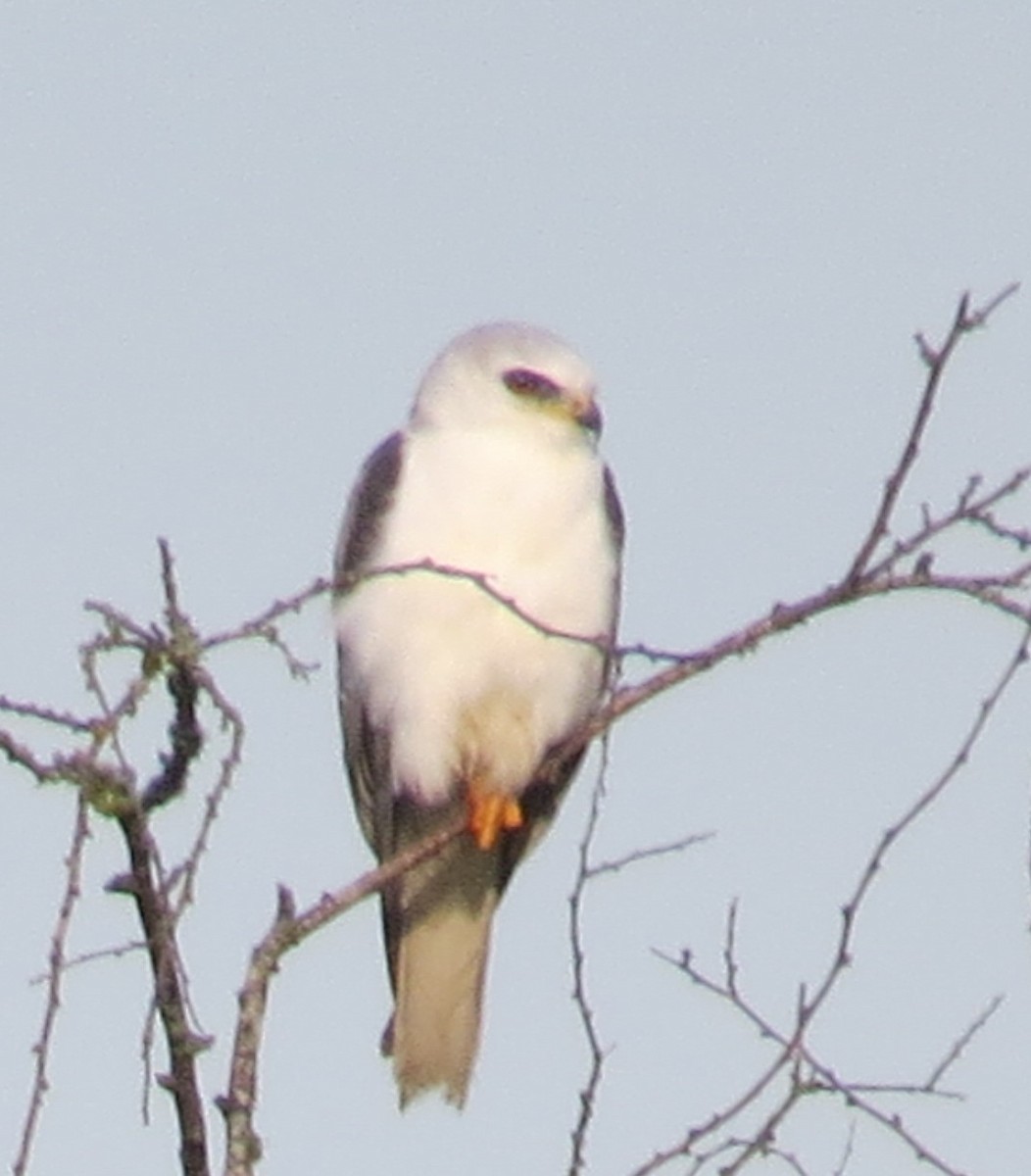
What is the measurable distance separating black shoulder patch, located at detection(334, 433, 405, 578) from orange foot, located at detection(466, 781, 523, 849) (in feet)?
2.13

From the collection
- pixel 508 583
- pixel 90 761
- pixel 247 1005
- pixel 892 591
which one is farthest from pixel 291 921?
pixel 508 583

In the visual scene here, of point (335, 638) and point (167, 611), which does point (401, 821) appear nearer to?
point (335, 638)

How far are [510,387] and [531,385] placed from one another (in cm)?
6

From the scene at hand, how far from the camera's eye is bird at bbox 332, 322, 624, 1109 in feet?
20.7

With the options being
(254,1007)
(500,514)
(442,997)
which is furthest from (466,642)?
(254,1007)

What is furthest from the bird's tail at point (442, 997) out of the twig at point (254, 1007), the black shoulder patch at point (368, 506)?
the twig at point (254, 1007)

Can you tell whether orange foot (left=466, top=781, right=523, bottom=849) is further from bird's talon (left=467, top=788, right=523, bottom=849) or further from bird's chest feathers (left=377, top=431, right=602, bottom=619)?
bird's chest feathers (left=377, top=431, right=602, bottom=619)

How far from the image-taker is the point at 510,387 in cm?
679

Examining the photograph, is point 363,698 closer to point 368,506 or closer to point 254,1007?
point 368,506

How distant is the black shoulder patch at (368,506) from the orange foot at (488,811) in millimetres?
649

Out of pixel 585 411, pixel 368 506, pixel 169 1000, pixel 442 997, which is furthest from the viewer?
pixel 442 997

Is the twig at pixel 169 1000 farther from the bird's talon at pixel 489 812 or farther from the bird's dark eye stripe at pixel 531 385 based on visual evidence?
the bird's dark eye stripe at pixel 531 385

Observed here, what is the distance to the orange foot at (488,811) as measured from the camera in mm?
6613

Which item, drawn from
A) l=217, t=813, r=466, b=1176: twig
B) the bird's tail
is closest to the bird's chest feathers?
the bird's tail
